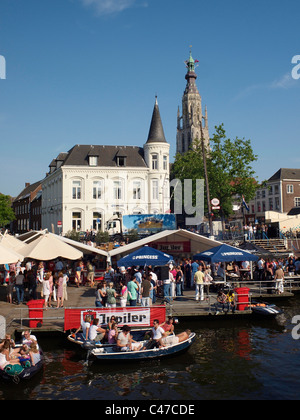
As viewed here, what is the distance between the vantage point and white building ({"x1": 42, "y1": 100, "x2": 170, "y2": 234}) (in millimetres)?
62781

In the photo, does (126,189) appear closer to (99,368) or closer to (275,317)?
(275,317)

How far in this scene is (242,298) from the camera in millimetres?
20359

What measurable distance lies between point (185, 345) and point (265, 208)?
69.5 metres

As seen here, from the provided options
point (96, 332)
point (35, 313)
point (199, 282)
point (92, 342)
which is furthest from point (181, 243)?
point (92, 342)

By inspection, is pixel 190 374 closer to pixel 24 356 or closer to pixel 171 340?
pixel 171 340

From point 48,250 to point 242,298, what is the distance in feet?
35.2

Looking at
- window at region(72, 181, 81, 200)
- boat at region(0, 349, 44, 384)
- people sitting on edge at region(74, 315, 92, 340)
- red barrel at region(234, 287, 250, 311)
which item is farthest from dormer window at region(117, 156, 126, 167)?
boat at region(0, 349, 44, 384)

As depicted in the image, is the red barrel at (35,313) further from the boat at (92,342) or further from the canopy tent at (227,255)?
the canopy tent at (227,255)

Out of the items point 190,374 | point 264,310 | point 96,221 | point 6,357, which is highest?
point 96,221

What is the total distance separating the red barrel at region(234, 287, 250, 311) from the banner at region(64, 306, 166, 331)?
16.2 ft

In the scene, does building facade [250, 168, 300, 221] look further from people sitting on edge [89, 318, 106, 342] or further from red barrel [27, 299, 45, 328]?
people sitting on edge [89, 318, 106, 342]

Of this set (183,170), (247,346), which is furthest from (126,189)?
(247,346)

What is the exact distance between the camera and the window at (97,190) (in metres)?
63.3

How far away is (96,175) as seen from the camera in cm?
6325
